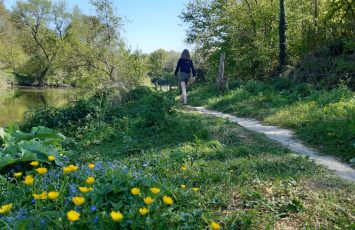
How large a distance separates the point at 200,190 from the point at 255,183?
691mm

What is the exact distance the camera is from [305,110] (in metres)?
9.18

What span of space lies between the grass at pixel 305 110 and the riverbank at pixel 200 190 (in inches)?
39.4

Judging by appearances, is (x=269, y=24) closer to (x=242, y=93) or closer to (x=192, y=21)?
(x=242, y=93)

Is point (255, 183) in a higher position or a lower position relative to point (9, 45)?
lower

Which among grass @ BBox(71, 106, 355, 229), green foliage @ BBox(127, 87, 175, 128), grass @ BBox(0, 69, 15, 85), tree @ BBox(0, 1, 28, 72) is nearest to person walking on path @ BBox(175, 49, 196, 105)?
green foliage @ BBox(127, 87, 175, 128)

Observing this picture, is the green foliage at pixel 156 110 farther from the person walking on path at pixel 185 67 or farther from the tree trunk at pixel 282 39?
the tree trunk at pixel 282 39

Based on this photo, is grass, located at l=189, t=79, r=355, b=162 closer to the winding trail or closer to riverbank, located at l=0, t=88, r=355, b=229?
the winding trail

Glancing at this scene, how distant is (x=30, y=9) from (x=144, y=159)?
57.6 metres

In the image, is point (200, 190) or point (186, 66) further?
point (186, 66)

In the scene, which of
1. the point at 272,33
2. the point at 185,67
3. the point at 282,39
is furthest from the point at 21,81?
the point at 185,67

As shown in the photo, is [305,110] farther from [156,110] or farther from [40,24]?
[40,24]

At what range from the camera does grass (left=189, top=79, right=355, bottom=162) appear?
6570mm

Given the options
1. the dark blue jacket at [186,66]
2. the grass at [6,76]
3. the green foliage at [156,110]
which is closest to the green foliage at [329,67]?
the dark blue jacket at [186,66]

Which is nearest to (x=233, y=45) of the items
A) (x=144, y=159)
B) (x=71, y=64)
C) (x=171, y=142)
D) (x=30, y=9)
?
(x=71, y=64)
